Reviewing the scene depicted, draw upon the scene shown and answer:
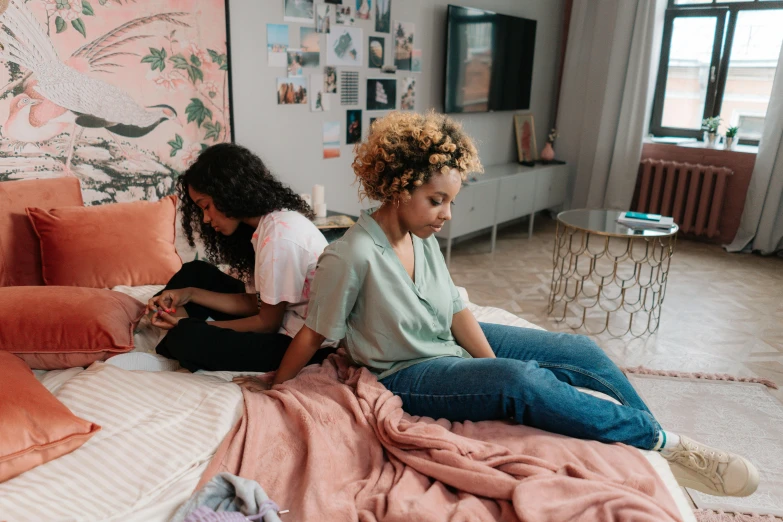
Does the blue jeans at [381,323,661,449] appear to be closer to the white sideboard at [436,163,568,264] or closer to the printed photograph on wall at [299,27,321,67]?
the printed photograph on wall at [299,27,321,67]

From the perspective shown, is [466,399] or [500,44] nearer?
[466,399]

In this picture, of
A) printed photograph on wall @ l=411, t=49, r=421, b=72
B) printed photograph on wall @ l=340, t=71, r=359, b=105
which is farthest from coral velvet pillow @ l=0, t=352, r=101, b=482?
printed photograph on wall @ l=411, t=49, r=421, b=72

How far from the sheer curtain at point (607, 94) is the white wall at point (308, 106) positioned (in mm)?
372

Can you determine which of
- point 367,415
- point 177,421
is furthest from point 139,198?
point 367,415

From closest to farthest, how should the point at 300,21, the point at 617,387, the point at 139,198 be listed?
the point at 617,387 < the point at 139,198 < the point at 300,21

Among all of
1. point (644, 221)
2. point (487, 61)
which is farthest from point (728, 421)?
point (487, 61)

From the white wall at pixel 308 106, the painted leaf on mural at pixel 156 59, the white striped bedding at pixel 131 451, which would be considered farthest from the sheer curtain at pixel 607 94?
the white striped bedding at pixel 131 451

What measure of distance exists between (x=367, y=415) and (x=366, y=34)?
8.55ft

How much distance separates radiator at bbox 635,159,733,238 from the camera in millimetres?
4360

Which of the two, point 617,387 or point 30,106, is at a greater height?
point 30,106

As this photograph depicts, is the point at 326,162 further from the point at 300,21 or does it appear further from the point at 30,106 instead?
the point at 30,106

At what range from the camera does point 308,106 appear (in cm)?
312

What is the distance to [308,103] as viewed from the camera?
3113mm

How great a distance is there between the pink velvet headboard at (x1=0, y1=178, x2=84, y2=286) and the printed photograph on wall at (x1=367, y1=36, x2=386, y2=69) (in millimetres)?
1942
